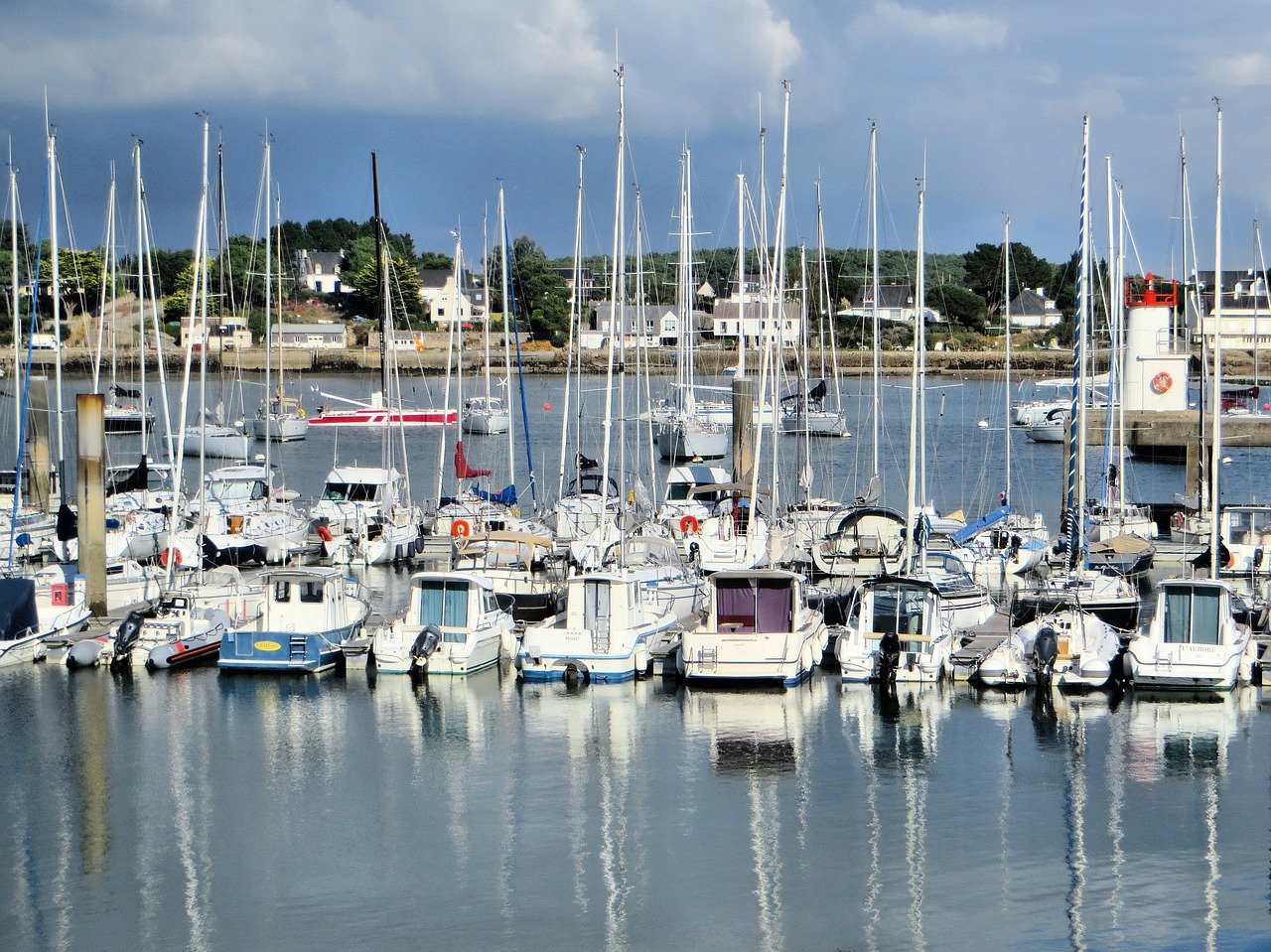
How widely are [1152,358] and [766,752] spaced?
2323 inches

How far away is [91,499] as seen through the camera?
36.0 m

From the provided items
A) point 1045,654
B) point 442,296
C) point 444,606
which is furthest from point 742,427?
point 442,296

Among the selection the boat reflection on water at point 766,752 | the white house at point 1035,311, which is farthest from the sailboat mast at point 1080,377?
the white house at point 1035,311

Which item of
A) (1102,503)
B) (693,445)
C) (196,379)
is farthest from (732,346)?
(1102,503)

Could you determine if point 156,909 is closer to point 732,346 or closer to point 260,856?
point 260,856

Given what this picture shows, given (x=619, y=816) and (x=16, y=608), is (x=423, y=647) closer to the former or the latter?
(x=619, y=816)

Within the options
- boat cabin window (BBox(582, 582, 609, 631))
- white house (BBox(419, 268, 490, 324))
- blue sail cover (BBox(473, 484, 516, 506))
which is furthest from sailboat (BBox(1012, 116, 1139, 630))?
white house (BBox(419, 268, 490, 324))

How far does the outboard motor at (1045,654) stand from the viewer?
102 feet

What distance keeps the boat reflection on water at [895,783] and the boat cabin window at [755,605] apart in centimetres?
213

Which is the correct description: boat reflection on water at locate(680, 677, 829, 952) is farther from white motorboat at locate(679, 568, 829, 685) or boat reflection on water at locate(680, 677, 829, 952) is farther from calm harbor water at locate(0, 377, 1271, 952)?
white motorboat at locate(679, 568, 829, 685)

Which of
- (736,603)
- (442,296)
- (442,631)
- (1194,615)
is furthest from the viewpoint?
(442,296)

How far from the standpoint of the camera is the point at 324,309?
18562cm

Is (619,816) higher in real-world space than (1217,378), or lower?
lower

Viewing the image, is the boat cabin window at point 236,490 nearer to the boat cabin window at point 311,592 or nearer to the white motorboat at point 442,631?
the boat cabin window at point 311,592
